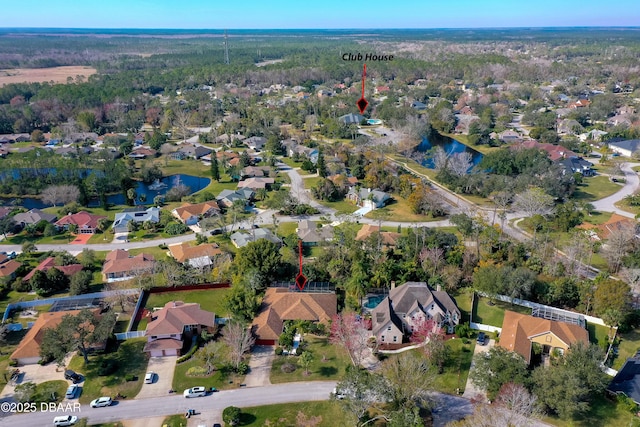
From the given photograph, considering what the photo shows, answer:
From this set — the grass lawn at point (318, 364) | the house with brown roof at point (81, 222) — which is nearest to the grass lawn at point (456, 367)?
the grass lawn at point (318, 364)

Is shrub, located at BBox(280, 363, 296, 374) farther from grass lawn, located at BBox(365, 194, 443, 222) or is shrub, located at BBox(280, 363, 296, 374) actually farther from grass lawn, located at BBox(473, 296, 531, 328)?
grass lawn, located at BBox(365, 194, 443, 222)

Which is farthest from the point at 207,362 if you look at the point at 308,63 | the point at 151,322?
the point at 308,63

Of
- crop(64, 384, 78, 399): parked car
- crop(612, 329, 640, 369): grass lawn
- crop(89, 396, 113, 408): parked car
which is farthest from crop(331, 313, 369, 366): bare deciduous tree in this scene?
crop(64, 384, 78, 399): parked car

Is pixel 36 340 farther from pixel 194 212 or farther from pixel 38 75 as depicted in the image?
pixel 38 75

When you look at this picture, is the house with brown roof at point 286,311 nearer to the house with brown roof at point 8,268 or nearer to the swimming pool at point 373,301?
the swimming pool at point 373,301

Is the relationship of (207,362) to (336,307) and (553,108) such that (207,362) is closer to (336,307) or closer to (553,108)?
(336,307)

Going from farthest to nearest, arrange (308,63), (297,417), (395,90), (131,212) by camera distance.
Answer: (308,63), (395,90), (131,212), (297,417)
